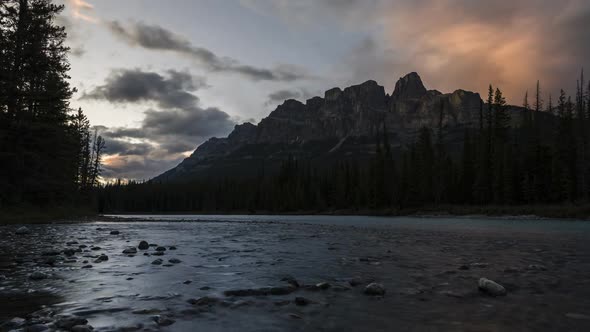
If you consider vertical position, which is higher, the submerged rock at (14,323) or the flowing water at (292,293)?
the submerged rock at (14,323)

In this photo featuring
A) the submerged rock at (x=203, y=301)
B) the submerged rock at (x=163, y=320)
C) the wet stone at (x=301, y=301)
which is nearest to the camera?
the submerged rock at (x=163, y=320)

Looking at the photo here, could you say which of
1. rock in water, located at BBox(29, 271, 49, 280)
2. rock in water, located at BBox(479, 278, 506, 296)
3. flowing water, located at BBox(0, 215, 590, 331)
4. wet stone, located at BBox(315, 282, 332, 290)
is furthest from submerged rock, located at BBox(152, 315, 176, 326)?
rock in water, located at BBox(479, 278, 506, 296)

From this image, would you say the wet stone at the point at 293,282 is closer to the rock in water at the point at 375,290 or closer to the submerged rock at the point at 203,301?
the rock in water at the point at 375,290

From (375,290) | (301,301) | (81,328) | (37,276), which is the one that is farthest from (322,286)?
(37,276)

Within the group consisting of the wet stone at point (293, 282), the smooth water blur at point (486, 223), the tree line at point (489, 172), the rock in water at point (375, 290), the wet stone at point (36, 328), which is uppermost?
the tree line at point (489, 172)

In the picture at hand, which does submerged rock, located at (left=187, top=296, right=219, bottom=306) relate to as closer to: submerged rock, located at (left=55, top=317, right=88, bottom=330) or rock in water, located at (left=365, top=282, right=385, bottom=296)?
submerged rock, located at (left=55, top=317, right=88, bottom=330)

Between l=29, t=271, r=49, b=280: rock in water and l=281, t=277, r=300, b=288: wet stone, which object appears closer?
l=281, t=277, r=300, b=288: wet stone

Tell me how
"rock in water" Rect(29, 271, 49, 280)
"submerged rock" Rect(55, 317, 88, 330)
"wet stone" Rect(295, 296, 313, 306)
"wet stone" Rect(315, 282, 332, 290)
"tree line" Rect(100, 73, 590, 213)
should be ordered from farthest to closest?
"tree line" Rect(100, 73, 590, 213) < "rock in water" Rect(29, 271, 49, 280) < "wet stone" Rect(315, 282, 332, 290) < "wet stone" Rect(295, 296, 313, 306) < "submerged rock" Rect(55, 317, 88, 330)

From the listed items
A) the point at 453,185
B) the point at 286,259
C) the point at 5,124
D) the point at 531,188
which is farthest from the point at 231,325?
the point at 453,185

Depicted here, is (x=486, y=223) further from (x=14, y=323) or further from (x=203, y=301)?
(x=14, y=323)

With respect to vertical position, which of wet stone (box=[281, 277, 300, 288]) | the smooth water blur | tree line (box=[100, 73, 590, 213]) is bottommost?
the smooth water blur

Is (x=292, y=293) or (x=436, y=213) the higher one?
Result: (x=292, y=293)

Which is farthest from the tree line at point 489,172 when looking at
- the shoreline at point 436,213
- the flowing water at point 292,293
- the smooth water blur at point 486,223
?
the flowing water at point 292,293

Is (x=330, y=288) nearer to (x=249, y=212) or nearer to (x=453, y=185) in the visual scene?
(x=453, y=185)
